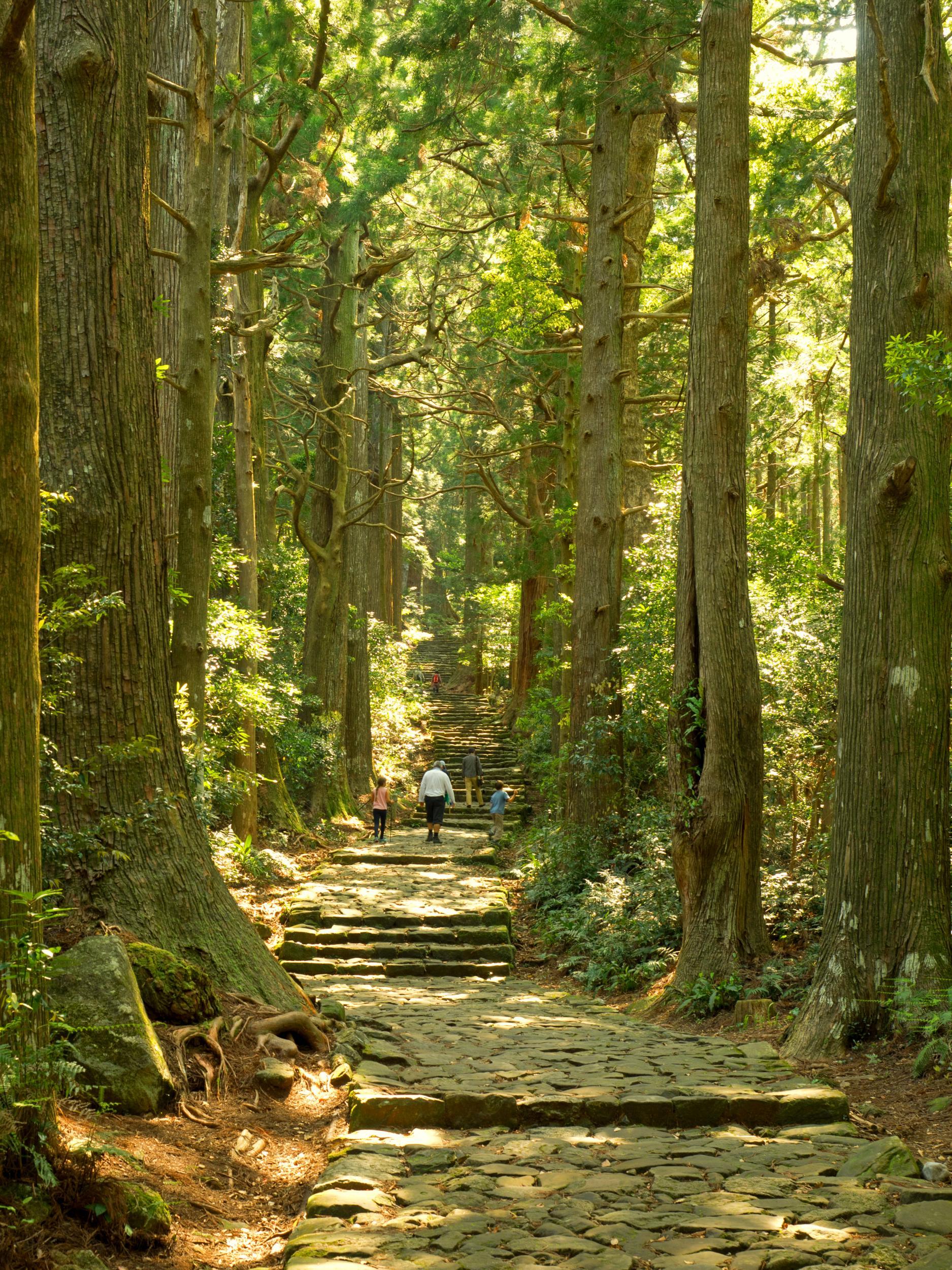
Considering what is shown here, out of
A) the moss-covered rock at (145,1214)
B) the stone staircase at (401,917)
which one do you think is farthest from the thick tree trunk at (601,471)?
the moss-covered rock at (145,1214)

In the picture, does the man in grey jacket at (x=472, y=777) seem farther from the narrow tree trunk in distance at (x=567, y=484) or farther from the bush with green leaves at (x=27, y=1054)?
the bush with green leaves at (x=27, y=1054)

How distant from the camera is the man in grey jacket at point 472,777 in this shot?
2545 cm

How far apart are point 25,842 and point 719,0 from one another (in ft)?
30.9

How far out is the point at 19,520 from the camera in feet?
11.6

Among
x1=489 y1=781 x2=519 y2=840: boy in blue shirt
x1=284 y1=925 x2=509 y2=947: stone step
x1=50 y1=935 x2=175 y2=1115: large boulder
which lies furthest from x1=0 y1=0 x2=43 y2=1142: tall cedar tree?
x1=489 y1=781 x2=519 y2=840: boy in blue shirt

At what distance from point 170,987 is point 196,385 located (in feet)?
21.5

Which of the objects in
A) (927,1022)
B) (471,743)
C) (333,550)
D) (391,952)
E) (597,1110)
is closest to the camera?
(597,1110)

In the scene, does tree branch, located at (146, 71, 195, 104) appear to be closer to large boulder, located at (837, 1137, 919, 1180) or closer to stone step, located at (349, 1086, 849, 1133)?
stone step, located at (349, 1086, 849, 1133)

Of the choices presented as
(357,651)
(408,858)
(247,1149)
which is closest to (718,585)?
(247,1149)

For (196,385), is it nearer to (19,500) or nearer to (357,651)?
(19,500)

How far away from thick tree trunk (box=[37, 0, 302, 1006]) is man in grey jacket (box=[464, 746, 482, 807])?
755 inches

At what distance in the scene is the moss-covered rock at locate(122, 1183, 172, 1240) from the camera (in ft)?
11.8

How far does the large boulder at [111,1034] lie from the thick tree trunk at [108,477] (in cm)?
91

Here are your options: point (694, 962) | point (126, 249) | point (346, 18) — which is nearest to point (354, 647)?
point (346, 18)
